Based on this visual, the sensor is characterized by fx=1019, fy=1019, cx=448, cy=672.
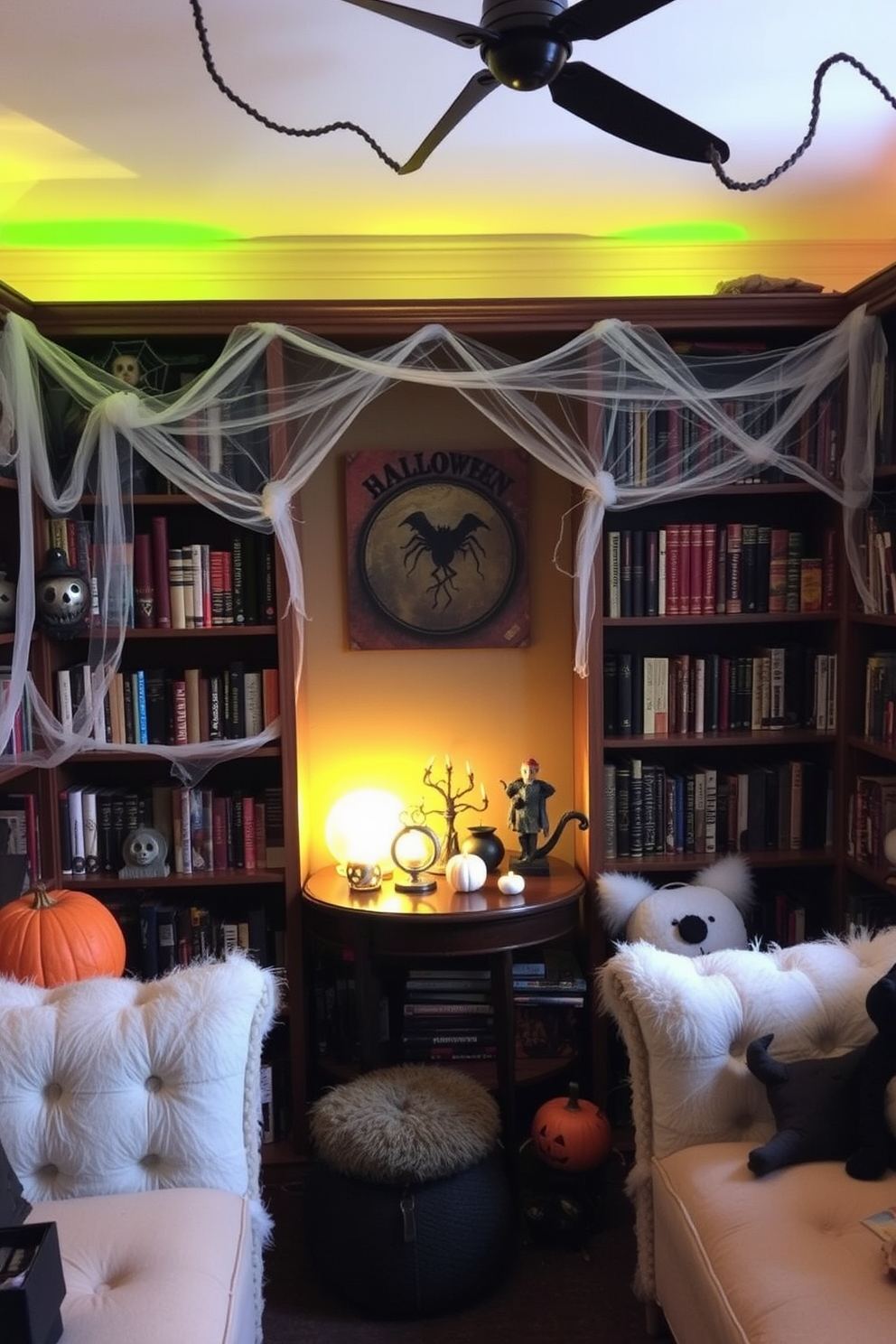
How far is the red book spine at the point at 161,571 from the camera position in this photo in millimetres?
2572

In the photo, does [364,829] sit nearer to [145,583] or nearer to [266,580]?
[266,580]

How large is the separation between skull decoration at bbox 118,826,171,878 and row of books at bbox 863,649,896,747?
6.05ft

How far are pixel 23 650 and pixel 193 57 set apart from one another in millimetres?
1232

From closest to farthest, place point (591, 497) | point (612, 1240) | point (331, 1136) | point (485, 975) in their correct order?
point (331, 1136), point (612, 1240), point (591, 497), point (485, 975)

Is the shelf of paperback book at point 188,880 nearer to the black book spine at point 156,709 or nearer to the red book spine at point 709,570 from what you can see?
the black book spine at point 156,709

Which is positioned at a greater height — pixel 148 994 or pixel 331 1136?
pixel 148 994

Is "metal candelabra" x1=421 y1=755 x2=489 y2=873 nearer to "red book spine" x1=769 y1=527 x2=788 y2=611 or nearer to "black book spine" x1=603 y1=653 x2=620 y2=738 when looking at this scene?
"black book spine" x1=603 y1=653 x2=620 y2=738

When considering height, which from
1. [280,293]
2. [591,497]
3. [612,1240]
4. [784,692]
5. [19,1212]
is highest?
[280,293]

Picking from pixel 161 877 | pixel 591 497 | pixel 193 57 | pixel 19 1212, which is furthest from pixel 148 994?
pixel 193 57

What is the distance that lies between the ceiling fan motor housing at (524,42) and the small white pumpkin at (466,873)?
68.1 inches

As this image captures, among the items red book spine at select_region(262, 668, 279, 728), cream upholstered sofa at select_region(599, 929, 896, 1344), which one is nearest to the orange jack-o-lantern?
cream upholstered sofa at select_region(599, 929, 896, 1344)

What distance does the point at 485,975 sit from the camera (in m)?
2.69

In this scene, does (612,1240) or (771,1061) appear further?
(612,1240)

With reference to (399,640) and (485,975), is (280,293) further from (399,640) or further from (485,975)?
(485,975)
